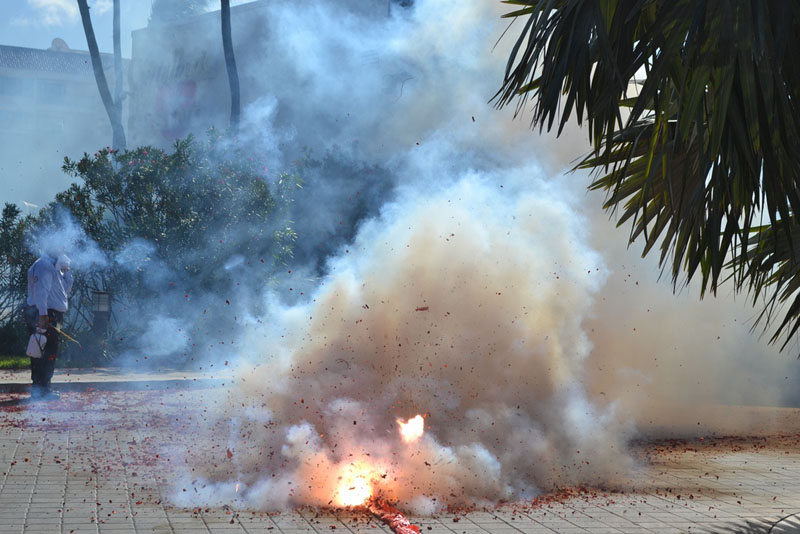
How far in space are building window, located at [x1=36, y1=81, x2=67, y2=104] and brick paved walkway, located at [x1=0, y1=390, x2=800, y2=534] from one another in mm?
51407

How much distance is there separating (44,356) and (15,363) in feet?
10.1

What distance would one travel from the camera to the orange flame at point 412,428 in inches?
246

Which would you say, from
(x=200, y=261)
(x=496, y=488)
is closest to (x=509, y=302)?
(x=496, y=488)

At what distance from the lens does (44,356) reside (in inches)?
378

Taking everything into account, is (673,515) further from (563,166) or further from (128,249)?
(128,249)

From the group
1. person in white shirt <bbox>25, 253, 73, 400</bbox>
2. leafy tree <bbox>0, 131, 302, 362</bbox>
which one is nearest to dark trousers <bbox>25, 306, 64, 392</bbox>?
person in white shirt <bbox>25, 253, 73, 400</bbox>

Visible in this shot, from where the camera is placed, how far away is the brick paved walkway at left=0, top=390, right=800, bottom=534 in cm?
527

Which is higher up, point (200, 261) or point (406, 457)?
point (200, 261)

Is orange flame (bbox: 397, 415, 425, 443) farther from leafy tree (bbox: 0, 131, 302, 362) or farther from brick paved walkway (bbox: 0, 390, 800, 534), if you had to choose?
leafy tree (bbox: 0, 131, 302, 362)

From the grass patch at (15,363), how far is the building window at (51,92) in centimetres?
4714

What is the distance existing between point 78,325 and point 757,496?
10.5 metres

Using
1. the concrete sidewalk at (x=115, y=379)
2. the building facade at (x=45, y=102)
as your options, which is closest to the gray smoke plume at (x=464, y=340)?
the concrete sidewalk at (x=115, y=379)

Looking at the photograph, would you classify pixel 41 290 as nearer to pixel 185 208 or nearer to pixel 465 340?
pixel 185 208

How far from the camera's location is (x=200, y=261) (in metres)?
13.3
